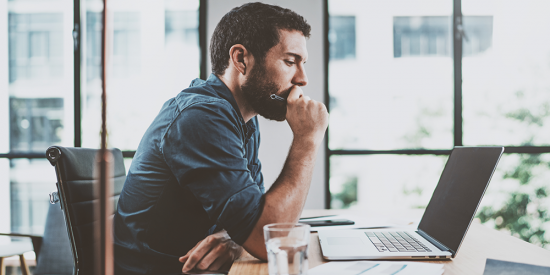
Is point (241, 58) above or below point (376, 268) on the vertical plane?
above

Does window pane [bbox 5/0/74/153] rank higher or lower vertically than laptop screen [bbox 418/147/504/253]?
higher

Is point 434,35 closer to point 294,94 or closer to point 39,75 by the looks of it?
point 294,94

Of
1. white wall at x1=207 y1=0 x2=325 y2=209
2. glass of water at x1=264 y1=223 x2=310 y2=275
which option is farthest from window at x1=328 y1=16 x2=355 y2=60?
glass of water at x1=264 y1=223 x2=310 y2=275

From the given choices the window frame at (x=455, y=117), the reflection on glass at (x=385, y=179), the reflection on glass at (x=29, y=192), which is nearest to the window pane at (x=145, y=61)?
the reflection on glass at (x=29, y=192)

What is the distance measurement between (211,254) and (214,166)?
206 millimetres

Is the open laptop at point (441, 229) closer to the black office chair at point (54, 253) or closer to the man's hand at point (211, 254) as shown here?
→ the man's hand at point (211, 254)

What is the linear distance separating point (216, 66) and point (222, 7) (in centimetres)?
158

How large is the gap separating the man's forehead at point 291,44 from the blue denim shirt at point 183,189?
30cm

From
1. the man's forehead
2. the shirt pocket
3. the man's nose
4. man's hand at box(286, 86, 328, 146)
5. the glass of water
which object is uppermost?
the man's forehead

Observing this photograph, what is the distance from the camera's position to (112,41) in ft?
1.26

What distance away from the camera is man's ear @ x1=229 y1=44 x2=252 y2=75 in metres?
1.27

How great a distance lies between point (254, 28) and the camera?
1262 millimetres

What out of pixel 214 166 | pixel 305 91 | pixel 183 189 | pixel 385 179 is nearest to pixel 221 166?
pixel 214 166

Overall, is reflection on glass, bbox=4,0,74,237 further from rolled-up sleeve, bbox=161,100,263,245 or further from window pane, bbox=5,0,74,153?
rolled-up sleeve, bbox=161,100,263,245
